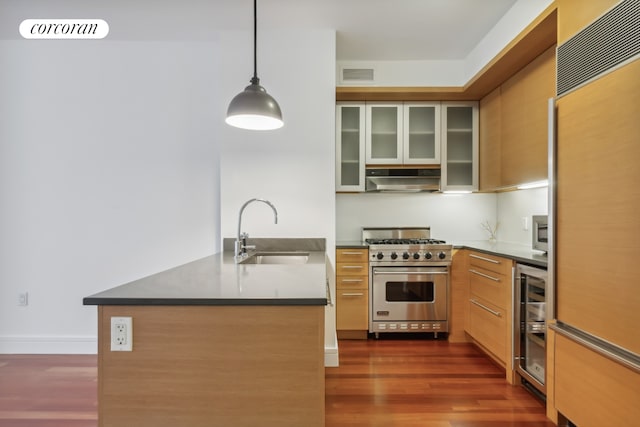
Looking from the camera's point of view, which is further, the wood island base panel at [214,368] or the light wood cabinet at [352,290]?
the light wood cabinet at [352,290]

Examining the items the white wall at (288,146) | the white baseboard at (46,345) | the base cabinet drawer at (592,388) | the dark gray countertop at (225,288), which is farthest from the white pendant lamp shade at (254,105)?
the white baseboard at (46,345)

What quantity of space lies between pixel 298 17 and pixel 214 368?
2.57 m

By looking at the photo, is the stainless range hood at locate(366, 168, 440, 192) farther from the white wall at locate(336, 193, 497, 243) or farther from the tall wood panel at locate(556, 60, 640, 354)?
the tall wood panel at locate(556, 60, 640, 354)

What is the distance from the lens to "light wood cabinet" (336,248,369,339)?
3.38 metres

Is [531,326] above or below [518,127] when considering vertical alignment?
below

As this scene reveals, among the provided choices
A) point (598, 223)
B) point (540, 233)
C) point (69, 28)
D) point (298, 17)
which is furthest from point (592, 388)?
point (69, 28)

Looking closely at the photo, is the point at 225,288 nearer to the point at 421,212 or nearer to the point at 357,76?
the point at 357,76

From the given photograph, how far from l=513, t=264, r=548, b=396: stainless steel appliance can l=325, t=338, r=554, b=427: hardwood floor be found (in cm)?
15

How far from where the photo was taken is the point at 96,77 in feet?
10.4

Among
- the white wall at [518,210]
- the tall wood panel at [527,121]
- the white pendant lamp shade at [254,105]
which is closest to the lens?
the white pendant lamp shade at [254,105]

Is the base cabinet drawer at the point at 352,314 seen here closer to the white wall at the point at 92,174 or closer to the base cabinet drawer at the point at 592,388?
the white wall at the point at 92,174

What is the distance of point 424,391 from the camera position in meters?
2.39

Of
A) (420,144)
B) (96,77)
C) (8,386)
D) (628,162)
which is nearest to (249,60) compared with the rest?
(96,77)

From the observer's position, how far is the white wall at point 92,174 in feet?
10.3
